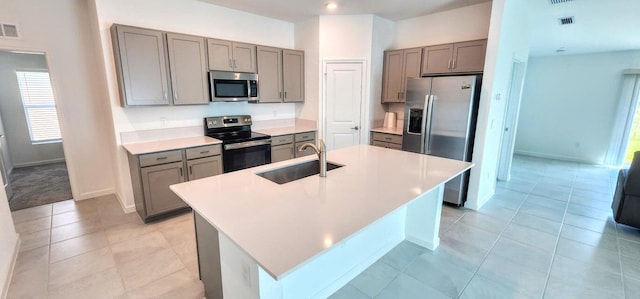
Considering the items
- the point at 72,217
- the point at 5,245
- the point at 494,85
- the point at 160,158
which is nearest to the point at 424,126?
the point at 494,85

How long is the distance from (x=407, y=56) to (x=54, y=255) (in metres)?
4.86

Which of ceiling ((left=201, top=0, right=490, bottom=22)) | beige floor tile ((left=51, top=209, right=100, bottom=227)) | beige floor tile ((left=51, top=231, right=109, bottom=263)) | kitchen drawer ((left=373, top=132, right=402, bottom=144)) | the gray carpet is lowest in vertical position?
beige floor tile ((left=51, top=231, right=109, bottom=263))

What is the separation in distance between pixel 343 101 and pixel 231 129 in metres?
1.84

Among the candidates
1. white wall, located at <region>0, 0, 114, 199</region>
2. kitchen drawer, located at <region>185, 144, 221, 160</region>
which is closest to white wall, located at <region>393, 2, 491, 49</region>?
kitchen drawer, located at <region>185, 144, 221, 160</region>

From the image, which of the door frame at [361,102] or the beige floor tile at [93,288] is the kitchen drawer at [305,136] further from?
the beige floor tile at [93,288]

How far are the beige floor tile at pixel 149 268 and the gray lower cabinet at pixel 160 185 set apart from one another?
72cm

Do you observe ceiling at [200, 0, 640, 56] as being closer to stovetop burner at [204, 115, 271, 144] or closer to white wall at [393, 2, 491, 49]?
white wall at [393, 2, 491, 49]

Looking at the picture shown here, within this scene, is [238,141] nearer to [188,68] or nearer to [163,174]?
[163,174]

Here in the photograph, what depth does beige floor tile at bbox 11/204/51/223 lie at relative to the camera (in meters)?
3.26

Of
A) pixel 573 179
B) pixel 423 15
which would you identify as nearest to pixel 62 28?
pixel 423 15

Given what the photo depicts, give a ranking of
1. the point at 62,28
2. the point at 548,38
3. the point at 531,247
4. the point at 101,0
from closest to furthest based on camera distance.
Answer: the point at 531,247 → the point at 101,0 → the point at 62,28 → the point at 548,38

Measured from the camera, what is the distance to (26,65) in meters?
5.10

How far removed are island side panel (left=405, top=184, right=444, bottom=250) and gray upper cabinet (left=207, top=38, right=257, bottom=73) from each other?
2.92 metres

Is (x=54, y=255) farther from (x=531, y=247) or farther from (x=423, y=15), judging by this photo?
(x=423, y=15)
